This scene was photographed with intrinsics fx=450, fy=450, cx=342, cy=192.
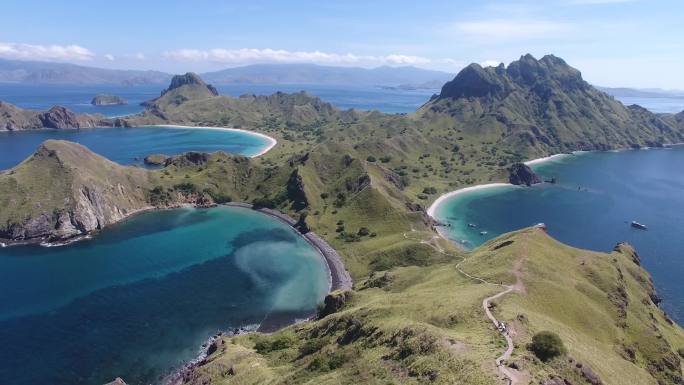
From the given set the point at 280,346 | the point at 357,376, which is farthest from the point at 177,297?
the point at 357,376

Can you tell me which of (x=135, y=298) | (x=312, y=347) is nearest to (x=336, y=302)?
(x=312, y=347)

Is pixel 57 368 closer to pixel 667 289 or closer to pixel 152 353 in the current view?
Answer: pixel 152 353

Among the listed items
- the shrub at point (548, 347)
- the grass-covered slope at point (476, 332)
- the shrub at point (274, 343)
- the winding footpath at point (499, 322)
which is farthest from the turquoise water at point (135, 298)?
the shrub at point (548, 347)

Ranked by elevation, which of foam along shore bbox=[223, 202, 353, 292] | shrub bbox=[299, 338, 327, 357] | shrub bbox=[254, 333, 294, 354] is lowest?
foam along shore bbox=[223, 202, 353, 292]

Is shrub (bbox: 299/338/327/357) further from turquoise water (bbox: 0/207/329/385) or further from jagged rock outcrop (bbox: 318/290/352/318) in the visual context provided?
turquoise water (bbox: 0/207/329/385)

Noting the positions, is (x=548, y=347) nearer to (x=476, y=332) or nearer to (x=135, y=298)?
(x=476, y=332)

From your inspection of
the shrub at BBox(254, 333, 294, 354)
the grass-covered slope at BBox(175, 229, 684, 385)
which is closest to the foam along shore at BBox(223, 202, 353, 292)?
the grass-covered slope at BBox(175, 229, 684, 385)
